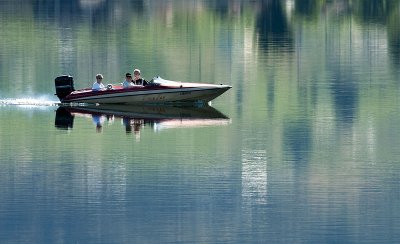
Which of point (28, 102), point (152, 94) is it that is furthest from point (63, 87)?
point (152, 94)

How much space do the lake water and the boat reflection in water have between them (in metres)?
0.10

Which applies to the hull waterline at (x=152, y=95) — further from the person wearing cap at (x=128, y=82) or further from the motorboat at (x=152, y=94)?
the person wearing cap at (x=128, y=82)

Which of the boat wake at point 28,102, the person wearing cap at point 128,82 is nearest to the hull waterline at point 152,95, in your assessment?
the person wearing cap at point 128,82

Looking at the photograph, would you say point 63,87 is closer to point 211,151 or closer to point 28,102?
point 28,102

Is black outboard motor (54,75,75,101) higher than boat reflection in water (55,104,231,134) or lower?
higher

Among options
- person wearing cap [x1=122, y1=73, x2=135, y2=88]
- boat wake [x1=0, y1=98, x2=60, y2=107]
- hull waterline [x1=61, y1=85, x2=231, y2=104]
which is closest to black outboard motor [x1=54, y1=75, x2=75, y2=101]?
boat wake [x1=0, y1=98, x2=60, y2=107]

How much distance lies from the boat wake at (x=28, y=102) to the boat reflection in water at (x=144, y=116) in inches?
59.1

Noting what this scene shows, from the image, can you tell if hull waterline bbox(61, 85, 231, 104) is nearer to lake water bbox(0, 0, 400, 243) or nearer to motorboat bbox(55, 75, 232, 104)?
motorboat bbox(55, 75, 232, 104)

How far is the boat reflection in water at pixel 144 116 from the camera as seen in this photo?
63.4m

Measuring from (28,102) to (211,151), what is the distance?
55.2 feet

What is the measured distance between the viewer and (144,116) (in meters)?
66.3

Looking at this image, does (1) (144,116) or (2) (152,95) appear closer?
(1) (144,116)

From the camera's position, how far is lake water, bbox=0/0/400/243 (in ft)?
148

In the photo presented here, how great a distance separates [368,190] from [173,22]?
315 ft
